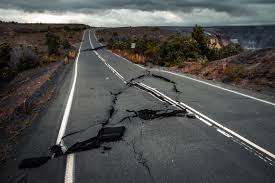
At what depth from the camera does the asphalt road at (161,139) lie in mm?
5230

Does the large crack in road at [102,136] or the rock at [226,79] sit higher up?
the large crack in road at [102,136]

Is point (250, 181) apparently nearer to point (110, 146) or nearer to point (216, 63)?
point (110, 146)

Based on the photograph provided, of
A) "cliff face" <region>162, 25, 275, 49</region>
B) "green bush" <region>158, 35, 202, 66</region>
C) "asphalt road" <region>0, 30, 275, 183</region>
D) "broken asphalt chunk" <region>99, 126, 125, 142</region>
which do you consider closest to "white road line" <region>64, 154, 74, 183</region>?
"asphalt road" <region>0, 30, 275, 183</region>

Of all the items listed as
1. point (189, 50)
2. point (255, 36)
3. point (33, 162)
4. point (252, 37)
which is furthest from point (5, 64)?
point (255, 36)

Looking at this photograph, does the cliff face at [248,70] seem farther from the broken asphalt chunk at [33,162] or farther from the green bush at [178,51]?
the broken asphalt chunk at [33,162]

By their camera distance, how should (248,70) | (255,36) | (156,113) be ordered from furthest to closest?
(255,36) < (248,70) < (156,113)

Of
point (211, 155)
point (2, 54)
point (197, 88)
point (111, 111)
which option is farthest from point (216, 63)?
point (2, 54)

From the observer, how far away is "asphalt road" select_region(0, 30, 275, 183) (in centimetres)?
523

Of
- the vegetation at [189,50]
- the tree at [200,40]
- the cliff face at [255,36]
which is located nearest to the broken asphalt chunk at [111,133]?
the vegetation at [189,50]

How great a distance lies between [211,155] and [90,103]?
5958 mm

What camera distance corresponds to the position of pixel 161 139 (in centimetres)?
686

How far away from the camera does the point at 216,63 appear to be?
20125 millimetres

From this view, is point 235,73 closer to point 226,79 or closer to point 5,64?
point 226,79

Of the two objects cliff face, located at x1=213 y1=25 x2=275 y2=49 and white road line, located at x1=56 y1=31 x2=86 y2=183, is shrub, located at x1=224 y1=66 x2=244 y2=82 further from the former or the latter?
cliff face, located at x1=213 y1=25 x2=275 y2=49
